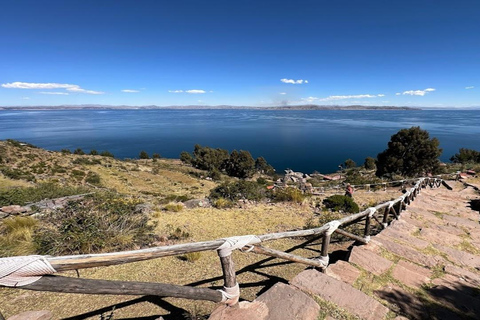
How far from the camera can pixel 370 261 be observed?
3.64 meters

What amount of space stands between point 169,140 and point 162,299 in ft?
327

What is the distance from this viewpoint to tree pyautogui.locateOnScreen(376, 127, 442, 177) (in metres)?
24.0

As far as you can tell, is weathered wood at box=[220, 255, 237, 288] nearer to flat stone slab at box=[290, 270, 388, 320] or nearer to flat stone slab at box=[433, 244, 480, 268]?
flat stone slab at box=[290, 270, 388, 320]

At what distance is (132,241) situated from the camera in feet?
17.8

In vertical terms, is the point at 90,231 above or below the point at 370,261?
below

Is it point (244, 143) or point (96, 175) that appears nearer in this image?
point (96, 175)

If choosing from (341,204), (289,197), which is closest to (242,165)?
(289,197)

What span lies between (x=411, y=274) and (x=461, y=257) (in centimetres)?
155

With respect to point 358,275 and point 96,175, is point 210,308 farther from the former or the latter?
point 96,175

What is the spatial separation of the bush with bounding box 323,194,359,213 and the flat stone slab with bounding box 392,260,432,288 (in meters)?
6.09

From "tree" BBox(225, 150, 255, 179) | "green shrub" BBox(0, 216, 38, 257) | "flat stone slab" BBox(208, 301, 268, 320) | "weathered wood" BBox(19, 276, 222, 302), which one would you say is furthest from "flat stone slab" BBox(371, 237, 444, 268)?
"tree" BBox(225, 150, 255, 179)

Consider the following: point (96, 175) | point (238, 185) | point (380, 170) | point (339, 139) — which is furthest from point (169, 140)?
point (238, 185)

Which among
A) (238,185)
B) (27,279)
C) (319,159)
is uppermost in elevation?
(27,279)

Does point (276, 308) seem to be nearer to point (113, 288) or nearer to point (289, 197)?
point (113, 288)
